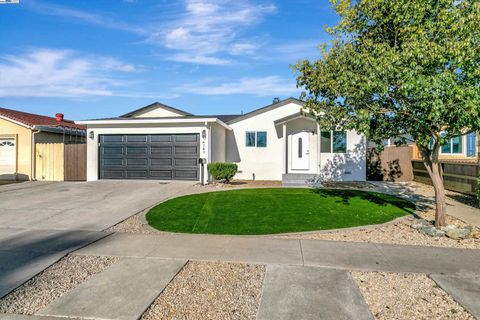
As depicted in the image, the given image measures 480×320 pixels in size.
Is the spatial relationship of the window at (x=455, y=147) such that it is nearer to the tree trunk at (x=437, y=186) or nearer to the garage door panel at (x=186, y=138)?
the tree trunk at (x=437, y=186)

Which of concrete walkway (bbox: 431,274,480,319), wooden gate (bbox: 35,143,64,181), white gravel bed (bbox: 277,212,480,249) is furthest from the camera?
wooden gate (bbox: 35,143,64,181)

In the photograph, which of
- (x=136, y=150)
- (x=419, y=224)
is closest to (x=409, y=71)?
(x=419, y=224)

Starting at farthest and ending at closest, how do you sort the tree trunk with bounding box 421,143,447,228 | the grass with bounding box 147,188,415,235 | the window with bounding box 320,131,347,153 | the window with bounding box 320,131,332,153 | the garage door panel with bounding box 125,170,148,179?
the window with bounding box 320,131,332,153
the window with bounding box 320,131,347,153
the garage door panel with bounding box 125,170,148,179
the grass with bounding box 147,188,415,235
the tree trunk with bounding box 421,143,447,228

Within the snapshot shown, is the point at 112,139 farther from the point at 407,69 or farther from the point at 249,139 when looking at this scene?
the point at 407,69

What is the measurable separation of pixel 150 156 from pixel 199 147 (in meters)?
2.63

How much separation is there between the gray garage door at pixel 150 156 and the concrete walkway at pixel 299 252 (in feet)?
28.2

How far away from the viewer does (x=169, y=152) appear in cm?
1426

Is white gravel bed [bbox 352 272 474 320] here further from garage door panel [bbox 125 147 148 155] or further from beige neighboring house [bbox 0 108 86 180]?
beige neighboring house [bbox 0 108 86 180]

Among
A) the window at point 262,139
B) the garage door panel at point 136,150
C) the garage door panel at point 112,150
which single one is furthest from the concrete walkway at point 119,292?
the window at point 262,139

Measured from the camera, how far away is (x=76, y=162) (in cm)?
1507

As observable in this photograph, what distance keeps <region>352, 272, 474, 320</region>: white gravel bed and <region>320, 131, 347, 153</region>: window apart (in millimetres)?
11400

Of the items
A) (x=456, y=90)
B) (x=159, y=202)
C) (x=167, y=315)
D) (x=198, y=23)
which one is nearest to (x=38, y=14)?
(x=198, y=23)

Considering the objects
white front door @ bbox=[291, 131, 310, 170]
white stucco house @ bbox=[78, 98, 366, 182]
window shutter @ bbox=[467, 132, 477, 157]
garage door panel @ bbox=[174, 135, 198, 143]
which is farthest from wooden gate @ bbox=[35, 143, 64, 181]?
window shutter @ bbox=[467, 132, 477, 157]

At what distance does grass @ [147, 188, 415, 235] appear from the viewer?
6430 millimetres
